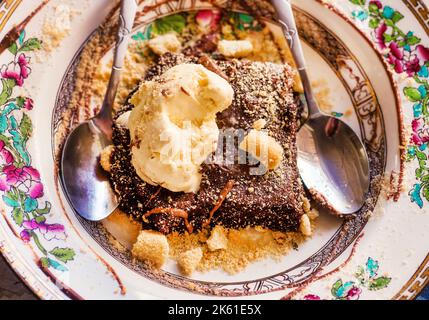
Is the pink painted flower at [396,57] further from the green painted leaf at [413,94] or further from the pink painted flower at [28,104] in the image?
the pink painted flower at [28,104]

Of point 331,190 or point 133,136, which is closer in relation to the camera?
point 133,136

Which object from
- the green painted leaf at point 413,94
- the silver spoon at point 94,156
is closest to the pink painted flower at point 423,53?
the green painted leaf at point 413,94

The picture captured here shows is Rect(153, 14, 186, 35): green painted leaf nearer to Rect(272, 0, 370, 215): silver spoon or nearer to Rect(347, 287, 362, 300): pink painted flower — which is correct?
Rect(272, 0, 370, 215): silver spoon

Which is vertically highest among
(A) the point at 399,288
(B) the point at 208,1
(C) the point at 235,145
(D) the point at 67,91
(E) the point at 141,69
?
(B) the point at 208,1

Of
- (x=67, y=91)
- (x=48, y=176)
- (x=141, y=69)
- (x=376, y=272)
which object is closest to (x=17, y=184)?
(x=48, y=176)

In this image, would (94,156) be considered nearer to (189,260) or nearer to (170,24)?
(189,260)

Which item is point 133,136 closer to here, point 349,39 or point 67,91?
point 67,91
